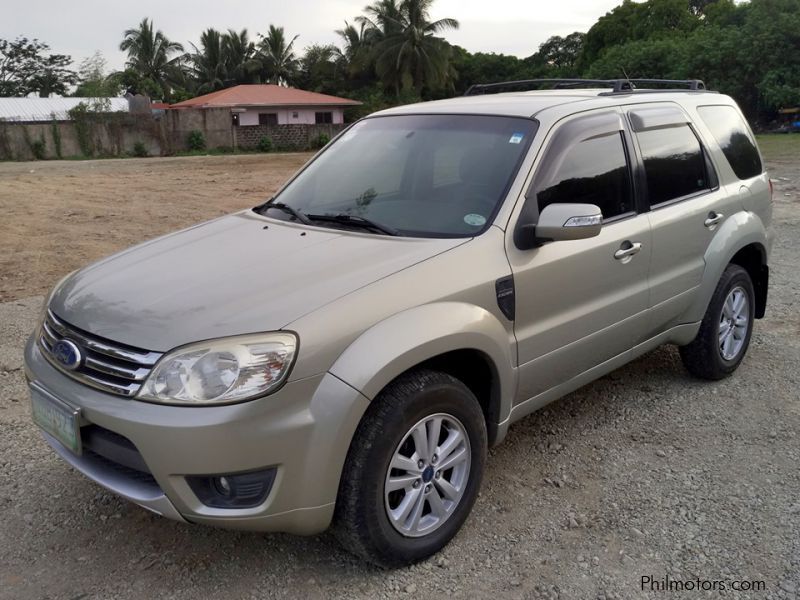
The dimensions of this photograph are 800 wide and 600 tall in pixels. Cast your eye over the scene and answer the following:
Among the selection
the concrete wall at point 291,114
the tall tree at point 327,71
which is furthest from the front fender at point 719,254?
the tall tree at point 327,71

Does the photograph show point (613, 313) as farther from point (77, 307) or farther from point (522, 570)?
point (77, 307)

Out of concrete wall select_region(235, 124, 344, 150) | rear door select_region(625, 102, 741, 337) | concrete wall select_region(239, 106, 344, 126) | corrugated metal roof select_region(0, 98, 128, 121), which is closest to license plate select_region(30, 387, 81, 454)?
rear door select_region(625, 102, 741, 337)

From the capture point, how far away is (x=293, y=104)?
42656 mm

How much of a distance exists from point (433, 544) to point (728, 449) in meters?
1.81

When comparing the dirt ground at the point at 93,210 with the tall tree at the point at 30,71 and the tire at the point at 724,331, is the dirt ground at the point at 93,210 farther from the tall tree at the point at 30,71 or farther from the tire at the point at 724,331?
the tall tree at the point at 30,71

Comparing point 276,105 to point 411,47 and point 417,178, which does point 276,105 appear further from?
point 417,178

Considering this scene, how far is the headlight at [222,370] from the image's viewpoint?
2.40 meters

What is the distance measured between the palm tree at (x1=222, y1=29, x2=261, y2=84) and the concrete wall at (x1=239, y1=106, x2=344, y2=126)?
560 inches

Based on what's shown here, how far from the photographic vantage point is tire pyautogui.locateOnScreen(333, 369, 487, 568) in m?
2.59

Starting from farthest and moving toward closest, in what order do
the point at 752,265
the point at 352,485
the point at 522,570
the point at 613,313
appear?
the point at 752,265 → the point at 613,313 → the point at 522,570 → the point at 352,485

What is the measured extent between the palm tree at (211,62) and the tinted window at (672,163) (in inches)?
2249

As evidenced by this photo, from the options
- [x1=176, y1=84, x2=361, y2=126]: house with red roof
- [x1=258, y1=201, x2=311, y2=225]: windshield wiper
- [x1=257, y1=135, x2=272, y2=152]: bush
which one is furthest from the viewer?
[x1=176, y1=84, x2=361, y2=126]: house with red roof

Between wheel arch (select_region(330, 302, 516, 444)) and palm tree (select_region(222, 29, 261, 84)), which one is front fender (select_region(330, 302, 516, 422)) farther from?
palm tree (select_region(222, 29, 261, 84))

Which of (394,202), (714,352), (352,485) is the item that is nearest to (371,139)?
(394,202)
